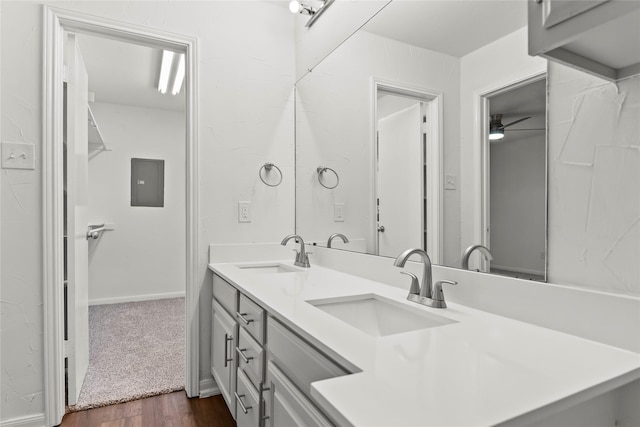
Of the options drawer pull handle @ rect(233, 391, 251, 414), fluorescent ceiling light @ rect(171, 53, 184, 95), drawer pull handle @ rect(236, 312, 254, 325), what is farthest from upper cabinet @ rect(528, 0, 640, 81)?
fluorescent ceiling light @ rect(171, 53, 184, 95)

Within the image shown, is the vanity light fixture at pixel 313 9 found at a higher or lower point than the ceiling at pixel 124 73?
lower

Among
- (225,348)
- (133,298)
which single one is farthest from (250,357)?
(133,298)

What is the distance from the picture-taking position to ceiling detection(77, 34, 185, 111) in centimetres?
281

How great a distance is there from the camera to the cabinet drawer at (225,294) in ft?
5.29

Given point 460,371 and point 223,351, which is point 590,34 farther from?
point 223,351

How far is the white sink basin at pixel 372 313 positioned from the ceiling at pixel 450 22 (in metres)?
0.89

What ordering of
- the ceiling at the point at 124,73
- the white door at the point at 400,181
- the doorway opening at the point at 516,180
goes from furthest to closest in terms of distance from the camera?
1. the ceiling at the point at 124,73
2. the white door at the point at 400,181
3. the doorway opening at the point at 516,180

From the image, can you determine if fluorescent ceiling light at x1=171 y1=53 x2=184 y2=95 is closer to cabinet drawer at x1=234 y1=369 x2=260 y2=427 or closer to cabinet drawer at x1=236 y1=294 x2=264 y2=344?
cabinet drawer at x1=236 y1=294 x2=264 y2=344

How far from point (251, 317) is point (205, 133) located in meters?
1.19

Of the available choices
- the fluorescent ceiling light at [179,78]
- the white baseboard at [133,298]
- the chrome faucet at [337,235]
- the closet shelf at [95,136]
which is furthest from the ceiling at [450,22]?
the white baseboard at [133,298]

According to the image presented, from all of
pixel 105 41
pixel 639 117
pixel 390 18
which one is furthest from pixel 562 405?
pixel 105 41

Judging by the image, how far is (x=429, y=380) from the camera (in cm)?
64

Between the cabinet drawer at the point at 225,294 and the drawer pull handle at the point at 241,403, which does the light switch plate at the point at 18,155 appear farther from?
the drawer pull handle at the point at 241,403

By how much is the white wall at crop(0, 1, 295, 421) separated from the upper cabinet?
1.73 m
